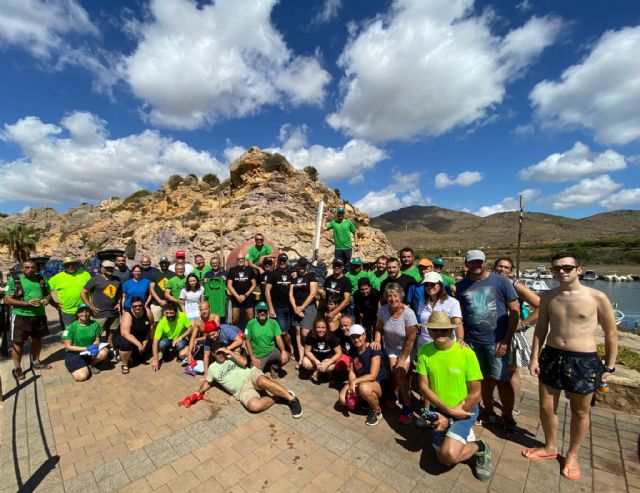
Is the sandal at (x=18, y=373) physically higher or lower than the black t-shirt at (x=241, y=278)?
lower

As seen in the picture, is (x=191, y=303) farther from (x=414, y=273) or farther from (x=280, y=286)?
(x=414, y=273)

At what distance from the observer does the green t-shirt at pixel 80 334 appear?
221 inches

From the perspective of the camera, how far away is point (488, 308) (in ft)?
11.9

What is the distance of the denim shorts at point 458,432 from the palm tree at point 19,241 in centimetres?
4614

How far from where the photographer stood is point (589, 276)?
6738 cm

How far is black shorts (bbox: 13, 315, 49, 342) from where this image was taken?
5352mm

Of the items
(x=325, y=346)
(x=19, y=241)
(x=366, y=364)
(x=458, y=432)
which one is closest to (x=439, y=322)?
(x=458, y=432)

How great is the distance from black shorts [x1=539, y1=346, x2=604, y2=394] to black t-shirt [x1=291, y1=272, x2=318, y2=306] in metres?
3.89

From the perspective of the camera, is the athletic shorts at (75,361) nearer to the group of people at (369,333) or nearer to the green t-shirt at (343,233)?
the group of people at (369,333)

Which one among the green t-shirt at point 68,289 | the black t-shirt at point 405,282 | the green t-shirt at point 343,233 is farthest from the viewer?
the green t-shirt at point 343,233

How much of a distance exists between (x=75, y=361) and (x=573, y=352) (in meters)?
7.54

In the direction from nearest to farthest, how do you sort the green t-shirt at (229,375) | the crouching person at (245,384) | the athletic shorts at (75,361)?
the crouching person at (245,384) < the green t-shirt at (229,375) < the athletic shorts at (75,361)

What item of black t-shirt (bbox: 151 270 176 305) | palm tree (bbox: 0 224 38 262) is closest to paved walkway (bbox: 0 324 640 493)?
black t-shirt (bbox: 151 270 176 305)

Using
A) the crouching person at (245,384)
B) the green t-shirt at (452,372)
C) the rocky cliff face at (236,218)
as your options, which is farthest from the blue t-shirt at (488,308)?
the rocky cliff face at (236,218)
